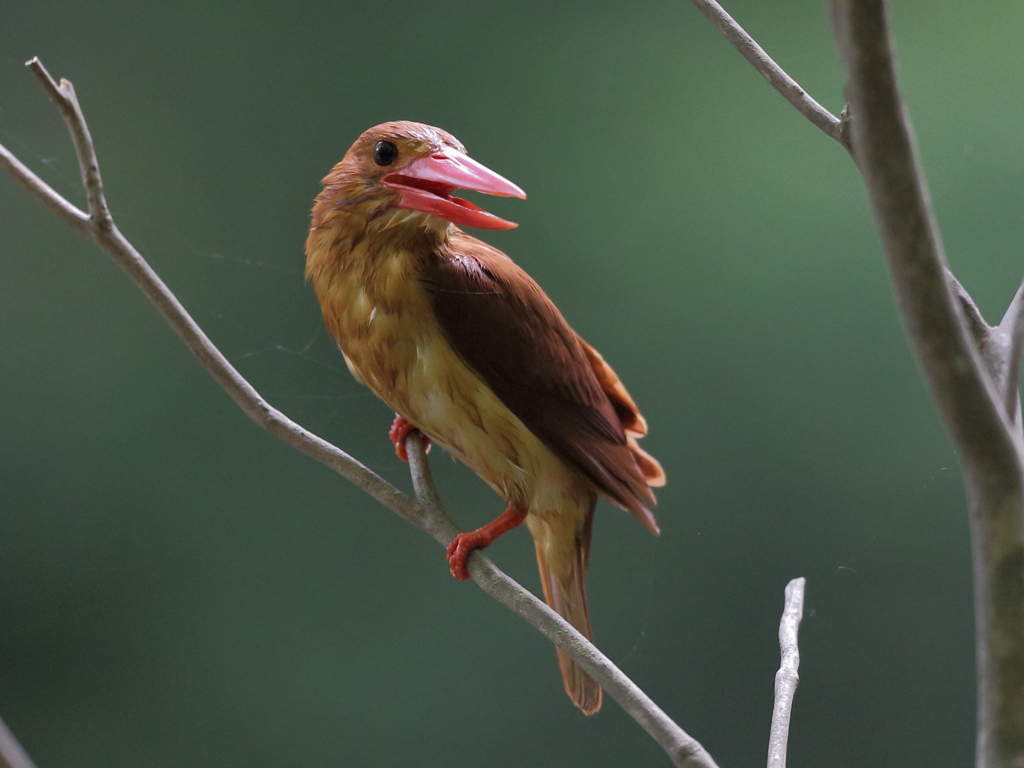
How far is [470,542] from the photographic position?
2.44 feet

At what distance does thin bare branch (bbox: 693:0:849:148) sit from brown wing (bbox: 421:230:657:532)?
0.25 metres

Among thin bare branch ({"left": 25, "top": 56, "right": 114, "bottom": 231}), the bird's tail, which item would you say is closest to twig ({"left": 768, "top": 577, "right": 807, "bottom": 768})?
the bird's tail

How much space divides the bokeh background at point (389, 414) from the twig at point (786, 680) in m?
0.31

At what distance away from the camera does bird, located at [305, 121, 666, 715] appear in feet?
2.30

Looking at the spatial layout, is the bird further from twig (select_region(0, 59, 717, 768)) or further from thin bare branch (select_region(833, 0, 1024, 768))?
thin bare branch (select_region(833, 0, 1024, 768))

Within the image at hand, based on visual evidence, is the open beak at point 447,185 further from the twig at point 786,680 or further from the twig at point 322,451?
the twig at point 786,680

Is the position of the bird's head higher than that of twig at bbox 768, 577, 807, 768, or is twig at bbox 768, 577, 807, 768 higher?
the bird's head

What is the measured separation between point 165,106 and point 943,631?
1128mm

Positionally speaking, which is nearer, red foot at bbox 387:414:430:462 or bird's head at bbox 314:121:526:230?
bird's head at bbox 314:121:526:230

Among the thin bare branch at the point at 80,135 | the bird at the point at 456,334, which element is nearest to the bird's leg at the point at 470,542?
the bird at the point at 456,334

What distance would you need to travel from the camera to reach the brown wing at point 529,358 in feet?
2.36

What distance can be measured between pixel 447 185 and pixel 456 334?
115 millimetres

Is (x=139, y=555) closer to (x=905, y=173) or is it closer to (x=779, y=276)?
(x=779, y=276)

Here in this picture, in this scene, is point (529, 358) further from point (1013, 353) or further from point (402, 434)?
point (1013, 353)
